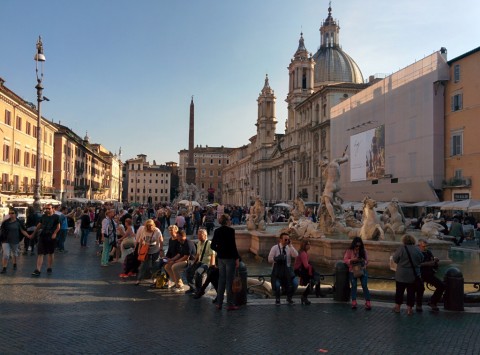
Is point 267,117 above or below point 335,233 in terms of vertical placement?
above

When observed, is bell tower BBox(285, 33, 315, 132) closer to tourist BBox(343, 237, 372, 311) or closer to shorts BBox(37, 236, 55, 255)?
shorts BBox(37, 236, 55, 255)

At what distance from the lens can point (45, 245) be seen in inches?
427

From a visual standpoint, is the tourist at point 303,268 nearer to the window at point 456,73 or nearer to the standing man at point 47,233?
the standing man at point 47,233

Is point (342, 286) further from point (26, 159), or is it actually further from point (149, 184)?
point (149, 184)

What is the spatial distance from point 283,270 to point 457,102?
1198 inches

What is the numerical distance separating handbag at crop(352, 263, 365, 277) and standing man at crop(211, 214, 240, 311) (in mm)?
1909

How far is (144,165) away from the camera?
140 m

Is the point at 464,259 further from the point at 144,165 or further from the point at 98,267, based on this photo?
the point at 144,165

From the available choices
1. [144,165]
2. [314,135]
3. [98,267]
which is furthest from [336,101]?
[144,165]

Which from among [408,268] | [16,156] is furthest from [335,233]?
[16,156]

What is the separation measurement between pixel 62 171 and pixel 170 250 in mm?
47017

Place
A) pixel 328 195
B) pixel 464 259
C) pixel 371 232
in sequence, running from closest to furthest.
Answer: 1. pixel 371 232
2. pixel 464 259
3. pixel 328 195

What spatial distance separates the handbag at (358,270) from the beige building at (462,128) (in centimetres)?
2736

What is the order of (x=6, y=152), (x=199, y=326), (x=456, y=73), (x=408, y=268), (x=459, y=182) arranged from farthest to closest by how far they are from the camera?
(x=6, y=152) → (x=456, y=73) → (x=459, y=182) → (x=408, y=268) → (x=199, y=326)
